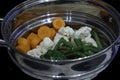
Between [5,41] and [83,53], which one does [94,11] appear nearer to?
[83,53]

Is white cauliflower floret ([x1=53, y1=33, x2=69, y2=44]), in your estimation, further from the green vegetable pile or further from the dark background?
the dark background

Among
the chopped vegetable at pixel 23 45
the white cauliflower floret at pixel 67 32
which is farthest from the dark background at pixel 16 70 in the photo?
the white cauliflower floret at pixel 67 32

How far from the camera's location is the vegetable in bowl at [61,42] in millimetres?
886

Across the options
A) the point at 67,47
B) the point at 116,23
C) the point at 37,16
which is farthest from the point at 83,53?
the point at 37,16

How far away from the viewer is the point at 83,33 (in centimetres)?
97

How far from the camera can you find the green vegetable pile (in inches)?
34.4

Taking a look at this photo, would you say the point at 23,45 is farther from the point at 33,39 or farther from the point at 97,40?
the point at 97,40

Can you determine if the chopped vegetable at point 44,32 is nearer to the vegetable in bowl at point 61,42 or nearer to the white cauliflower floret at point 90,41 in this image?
the vegetable in bowl at point 61,42

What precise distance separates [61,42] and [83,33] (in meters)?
0.09

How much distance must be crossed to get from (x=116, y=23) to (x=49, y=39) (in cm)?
22

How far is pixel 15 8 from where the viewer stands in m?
1.02

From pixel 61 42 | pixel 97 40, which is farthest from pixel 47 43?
pixel 97 40

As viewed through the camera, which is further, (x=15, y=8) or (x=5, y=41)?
(x=15, y=8)

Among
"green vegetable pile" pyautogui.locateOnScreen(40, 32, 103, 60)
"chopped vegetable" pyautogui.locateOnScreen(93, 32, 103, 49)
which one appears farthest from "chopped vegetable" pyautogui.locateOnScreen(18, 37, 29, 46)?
"chopped vegetable" pyautogui.locateOnScreen(93, 32, 103, 49)
